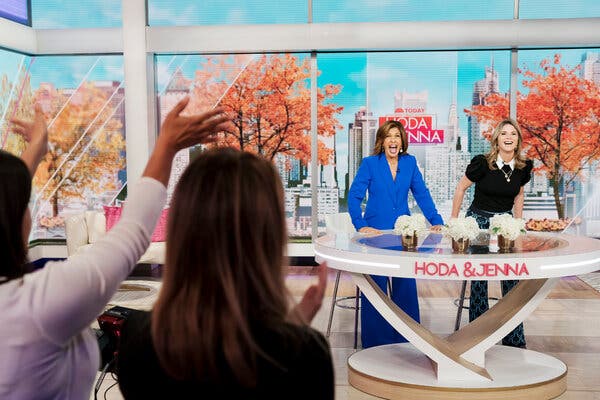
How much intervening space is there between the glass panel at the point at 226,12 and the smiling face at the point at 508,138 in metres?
3.88

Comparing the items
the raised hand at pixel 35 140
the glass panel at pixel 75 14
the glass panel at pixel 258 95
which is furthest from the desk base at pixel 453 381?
the glass panel at pixel 75 14

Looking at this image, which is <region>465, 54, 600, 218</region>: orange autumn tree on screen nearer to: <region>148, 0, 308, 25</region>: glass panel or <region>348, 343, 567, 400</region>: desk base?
<region>148, 0, 308, 25</region>: glass panel

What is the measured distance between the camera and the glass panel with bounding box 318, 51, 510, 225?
25.3ft

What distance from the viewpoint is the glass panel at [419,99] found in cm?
771

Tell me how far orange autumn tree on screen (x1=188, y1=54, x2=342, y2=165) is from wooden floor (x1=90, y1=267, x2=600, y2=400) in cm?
156

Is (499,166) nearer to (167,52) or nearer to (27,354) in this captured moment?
(27,354)

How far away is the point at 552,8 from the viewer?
24.6 ft

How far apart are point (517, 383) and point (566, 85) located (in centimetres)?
481

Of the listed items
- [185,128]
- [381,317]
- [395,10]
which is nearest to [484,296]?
[381,317]

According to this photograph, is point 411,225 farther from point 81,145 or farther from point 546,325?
point 81,145

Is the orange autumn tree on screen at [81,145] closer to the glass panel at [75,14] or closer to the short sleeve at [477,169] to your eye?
the glass panel at [75,14]

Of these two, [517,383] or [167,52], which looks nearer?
[517,383]

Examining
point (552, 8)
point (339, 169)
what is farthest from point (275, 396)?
point (552, 8)

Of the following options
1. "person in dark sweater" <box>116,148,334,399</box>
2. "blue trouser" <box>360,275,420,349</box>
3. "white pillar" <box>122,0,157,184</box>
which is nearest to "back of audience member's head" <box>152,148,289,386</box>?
"person in dark sweater" <box>116,148,334,399</box>
